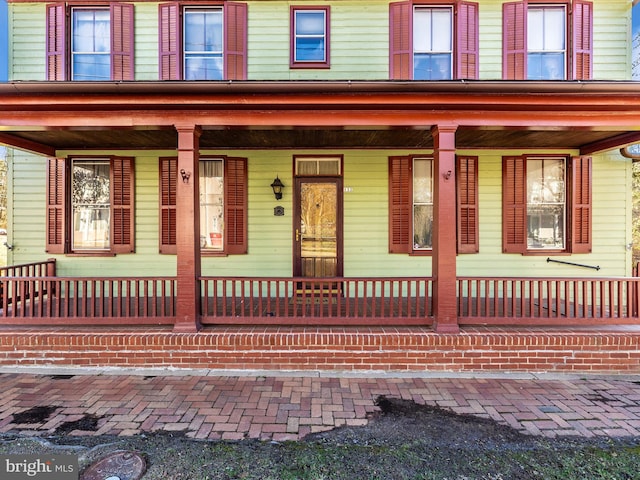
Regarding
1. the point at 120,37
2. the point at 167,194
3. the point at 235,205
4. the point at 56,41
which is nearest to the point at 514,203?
the point at 235,205

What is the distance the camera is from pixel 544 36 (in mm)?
5699

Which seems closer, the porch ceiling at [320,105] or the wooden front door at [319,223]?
the porch ceiling at [320,105]

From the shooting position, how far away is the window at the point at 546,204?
5723mm


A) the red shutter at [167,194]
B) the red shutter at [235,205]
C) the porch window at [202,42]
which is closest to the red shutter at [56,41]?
the porch window at [202,42]

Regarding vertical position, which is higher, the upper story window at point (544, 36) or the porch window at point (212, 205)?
the upper story window at point (544, 36)

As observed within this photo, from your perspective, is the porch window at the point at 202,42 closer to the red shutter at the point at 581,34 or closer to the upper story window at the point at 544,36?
the upper story window at the point at 544,36

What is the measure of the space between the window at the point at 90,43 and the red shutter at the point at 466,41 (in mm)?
5411

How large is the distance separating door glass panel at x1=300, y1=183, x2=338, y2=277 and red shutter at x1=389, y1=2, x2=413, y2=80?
2.14 m

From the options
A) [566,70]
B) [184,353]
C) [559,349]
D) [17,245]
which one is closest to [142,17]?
[17,245]

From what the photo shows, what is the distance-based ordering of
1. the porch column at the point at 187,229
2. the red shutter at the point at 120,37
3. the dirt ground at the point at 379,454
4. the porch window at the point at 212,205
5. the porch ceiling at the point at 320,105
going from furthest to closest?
the porch window at the point at 212,205
the red shutter at the point at 120,37
the porch column at the point at 187,229
the porch ceiling at the point at 320,105
the dirt ground at the point at 379,454

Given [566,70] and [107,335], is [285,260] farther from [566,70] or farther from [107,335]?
[566,70]

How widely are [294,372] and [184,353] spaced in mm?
1271

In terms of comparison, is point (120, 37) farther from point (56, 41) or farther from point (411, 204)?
point (411, 204)

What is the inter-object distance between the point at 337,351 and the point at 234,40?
17.0 ft
